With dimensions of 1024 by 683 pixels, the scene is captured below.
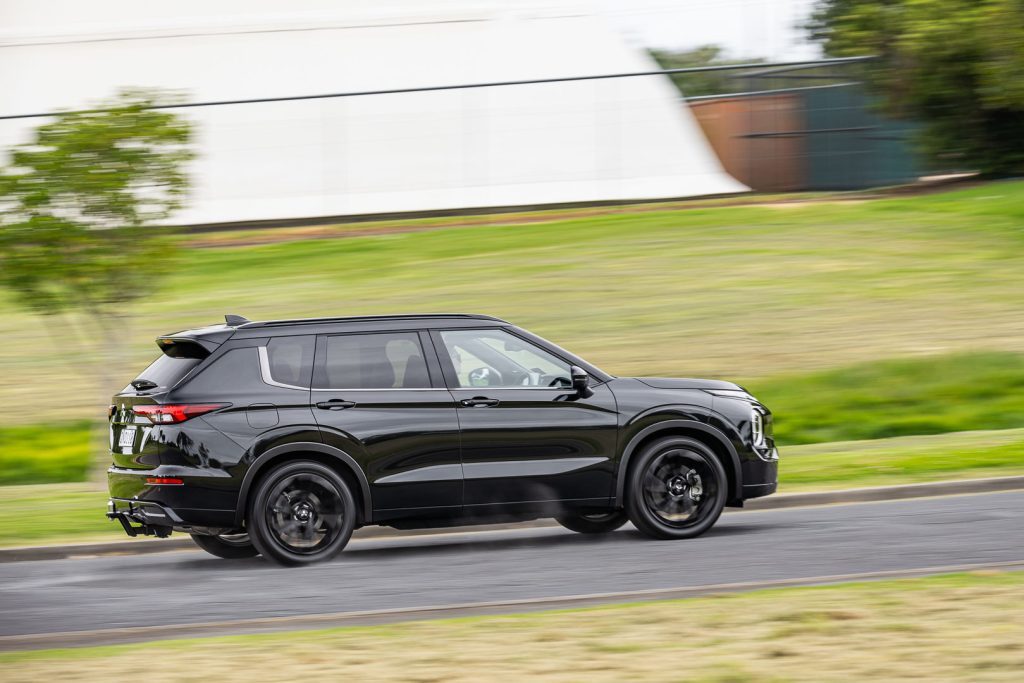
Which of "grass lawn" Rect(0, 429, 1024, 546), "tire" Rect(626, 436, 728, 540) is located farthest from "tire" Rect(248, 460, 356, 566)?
"grass lawn" Rect(0, 429, 1024, 546)

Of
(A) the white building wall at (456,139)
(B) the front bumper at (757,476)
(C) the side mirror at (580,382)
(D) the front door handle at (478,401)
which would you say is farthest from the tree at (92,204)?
(A) the white building wall at (456,139)

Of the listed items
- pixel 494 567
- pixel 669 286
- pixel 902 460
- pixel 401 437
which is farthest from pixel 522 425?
pixel 669 286

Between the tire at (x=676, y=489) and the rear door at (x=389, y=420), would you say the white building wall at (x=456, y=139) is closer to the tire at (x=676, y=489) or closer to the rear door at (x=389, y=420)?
the rear door at (x=389, y=420)

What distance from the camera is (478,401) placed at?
32.7 feet

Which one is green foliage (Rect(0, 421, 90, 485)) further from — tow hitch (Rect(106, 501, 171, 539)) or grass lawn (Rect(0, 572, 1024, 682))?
grass lawn (Rect(0, 572, 1024, 682))

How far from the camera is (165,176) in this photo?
15.4 m

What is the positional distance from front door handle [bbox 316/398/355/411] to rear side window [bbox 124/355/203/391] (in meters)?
0.87

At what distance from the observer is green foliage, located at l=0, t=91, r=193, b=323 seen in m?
15.1

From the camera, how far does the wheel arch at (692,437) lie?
33.3ft

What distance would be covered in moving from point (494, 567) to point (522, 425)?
1.04 metres

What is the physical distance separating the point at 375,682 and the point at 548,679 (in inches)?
28.9

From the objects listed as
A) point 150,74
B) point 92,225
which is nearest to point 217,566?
point 92,225

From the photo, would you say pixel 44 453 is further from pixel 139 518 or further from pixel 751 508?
pixel 751 508

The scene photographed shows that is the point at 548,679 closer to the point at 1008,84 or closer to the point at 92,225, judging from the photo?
the point at 92,225
